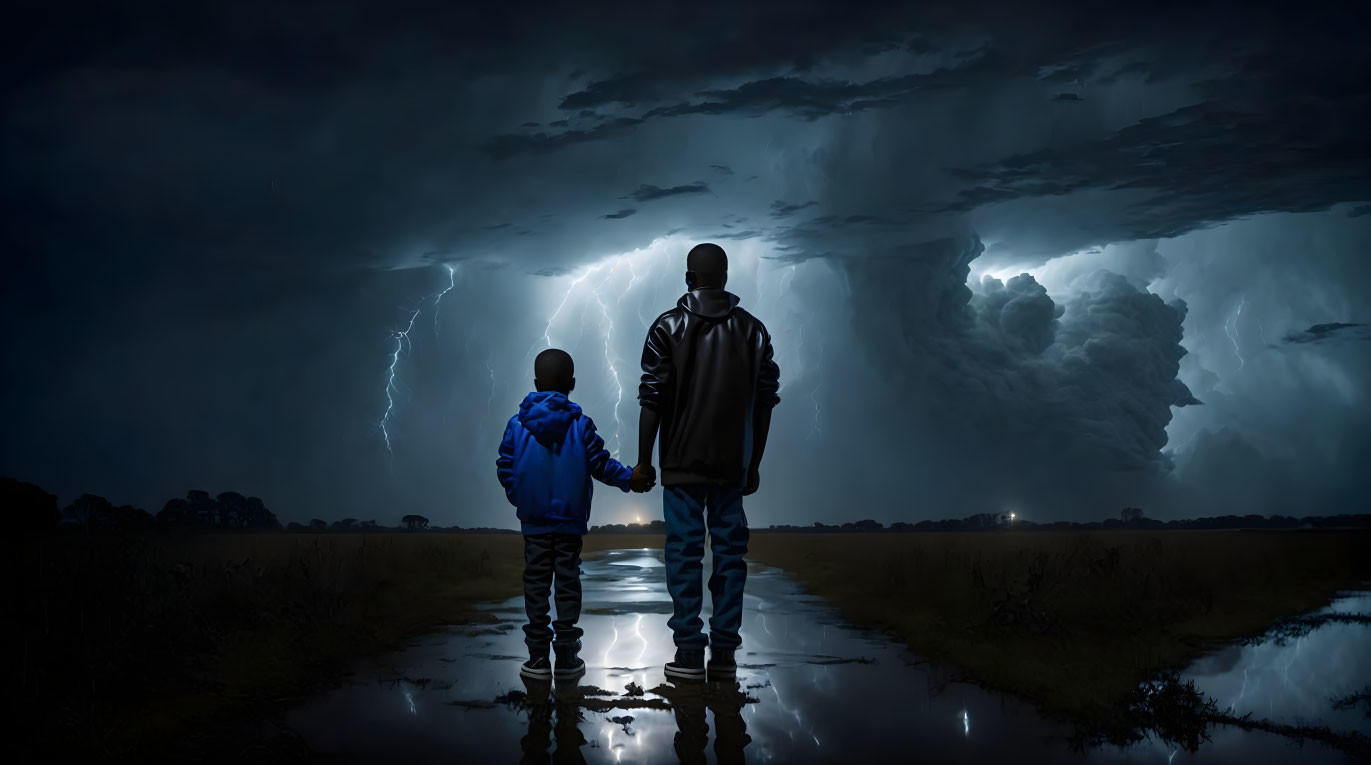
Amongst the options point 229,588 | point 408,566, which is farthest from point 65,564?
point 408,566

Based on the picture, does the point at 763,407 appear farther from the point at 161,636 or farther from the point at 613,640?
the point at 161,636

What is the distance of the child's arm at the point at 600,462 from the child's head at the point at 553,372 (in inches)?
10.6

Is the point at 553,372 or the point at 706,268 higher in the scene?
the point at 706,268

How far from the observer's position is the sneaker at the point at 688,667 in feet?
18.5

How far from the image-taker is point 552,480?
248 inches

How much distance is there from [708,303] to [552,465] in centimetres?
136

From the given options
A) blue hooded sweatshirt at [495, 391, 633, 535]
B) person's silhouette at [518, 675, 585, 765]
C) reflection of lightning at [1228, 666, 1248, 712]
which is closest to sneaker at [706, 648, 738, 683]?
person's silhouette at [518, 675, 585, 765]

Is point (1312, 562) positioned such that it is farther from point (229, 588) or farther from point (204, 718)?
point (204, 718)

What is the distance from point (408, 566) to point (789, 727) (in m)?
12.1

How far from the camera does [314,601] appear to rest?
8406 millimetres

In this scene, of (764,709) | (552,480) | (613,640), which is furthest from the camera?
(613,640)

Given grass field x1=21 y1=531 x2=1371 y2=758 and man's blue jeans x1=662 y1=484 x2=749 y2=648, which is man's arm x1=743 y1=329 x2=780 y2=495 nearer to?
man's blue jeans x1=662 y1=484 x2=749 y2=648

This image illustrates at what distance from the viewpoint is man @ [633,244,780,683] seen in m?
5.99

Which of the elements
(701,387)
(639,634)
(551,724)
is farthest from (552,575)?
(551,724)
